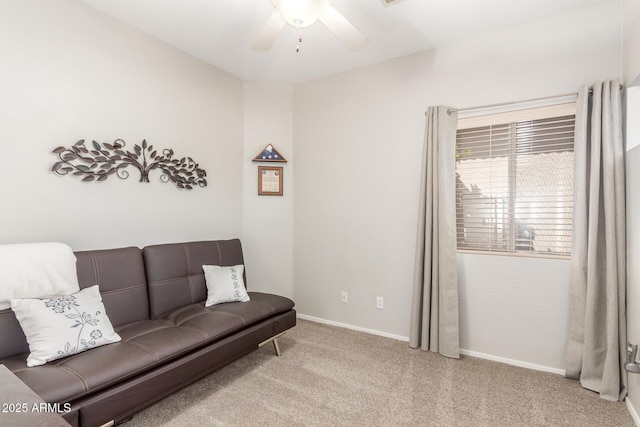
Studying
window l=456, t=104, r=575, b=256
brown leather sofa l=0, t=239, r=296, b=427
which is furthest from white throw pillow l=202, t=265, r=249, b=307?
window l=456, t=104, r=575, b=256

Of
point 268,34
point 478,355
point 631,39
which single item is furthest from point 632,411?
point 268,34

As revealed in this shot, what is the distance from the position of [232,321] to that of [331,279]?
4.76ft

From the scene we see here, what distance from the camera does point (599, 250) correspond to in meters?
2.29

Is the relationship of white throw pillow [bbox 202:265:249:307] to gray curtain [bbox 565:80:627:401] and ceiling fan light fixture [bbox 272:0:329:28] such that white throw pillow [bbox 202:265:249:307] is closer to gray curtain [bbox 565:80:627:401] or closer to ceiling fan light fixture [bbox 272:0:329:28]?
ceiling fan light fixture [bbox 272:0:329:28]

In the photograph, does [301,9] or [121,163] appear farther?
[121,163]

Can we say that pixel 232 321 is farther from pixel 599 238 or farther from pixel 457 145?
pixel 599 238

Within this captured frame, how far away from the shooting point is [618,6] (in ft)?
7.63

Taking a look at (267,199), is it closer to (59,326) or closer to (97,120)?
(97,120)

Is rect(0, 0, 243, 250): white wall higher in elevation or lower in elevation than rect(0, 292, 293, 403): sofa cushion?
higher

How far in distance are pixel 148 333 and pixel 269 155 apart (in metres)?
2.22

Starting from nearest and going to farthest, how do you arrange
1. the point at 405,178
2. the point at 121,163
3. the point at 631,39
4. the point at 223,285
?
the point at 631,39, the point at 121,163, the point at 223,285, the point at 405,178

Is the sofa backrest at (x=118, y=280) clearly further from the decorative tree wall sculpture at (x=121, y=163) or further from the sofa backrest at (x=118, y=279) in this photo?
the decorative tree wall sculpture at (x=121, y=163)

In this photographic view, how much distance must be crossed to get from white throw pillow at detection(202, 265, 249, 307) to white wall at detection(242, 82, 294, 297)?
33.3 inches

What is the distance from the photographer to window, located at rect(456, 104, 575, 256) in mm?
2555
